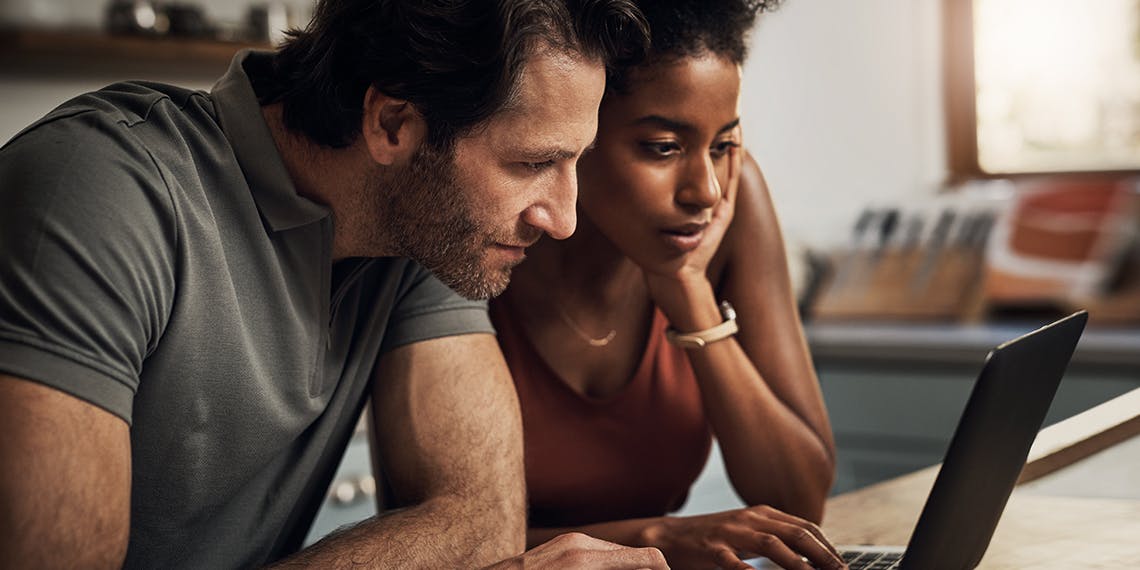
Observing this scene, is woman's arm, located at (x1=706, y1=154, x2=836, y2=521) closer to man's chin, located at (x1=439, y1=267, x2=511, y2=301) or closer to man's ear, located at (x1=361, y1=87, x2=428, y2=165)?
man's chin, located at (x1=439, y1=267, x2=511, y2=301)

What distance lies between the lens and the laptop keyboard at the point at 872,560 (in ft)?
3.61

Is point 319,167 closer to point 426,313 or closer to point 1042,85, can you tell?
point 426,313

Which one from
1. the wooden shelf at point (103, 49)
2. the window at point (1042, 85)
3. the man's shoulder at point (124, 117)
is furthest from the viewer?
the window at point (1042, 85)

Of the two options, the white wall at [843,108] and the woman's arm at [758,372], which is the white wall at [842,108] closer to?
the white wall at [843,108]

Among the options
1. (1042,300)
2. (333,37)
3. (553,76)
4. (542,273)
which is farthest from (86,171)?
(1042,300)

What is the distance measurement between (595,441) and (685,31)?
0.50 meters

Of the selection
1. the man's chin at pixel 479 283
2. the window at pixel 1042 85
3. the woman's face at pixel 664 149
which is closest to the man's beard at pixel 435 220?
the man's chin at pixel 479 283

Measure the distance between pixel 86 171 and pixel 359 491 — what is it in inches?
62.4

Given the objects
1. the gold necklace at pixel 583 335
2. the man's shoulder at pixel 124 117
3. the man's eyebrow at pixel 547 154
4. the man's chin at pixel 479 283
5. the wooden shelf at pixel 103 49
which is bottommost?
the gold necklace at pixel 583 335

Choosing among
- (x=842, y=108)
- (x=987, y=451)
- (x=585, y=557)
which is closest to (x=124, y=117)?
(x=585, y=557)

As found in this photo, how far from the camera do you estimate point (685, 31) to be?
52.3 inches

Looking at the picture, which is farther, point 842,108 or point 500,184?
point 842,108

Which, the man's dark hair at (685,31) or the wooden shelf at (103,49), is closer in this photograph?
the man's dark hair at (685,31)

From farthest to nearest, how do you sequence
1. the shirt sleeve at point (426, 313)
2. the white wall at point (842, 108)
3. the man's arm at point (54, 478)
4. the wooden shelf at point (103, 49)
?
the white wall at point (842, 108) < the wooden shelf at point (103, 49) < the shirt sleeve at point (426, 313) < the man's arm at point (54, 478)
